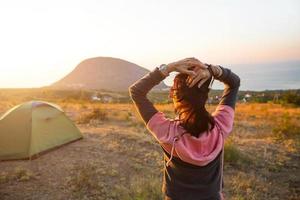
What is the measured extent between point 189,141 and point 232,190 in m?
4.94

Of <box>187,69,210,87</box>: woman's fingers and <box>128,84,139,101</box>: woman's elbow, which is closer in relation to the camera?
<box>187,69,210,87</box>: woman's fingers

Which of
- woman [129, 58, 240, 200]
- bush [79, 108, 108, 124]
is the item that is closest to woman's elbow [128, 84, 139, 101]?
woman [129, 58, 240, 200]

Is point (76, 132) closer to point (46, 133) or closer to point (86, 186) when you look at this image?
point (46, 133)

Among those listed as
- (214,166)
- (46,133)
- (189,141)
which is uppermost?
(189,141)

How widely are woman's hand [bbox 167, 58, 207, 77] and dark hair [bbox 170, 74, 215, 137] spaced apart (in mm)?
62

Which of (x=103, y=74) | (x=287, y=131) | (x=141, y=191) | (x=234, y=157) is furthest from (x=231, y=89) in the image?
(x=103, y=74)

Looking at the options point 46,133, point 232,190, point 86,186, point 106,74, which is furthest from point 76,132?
point 106,74

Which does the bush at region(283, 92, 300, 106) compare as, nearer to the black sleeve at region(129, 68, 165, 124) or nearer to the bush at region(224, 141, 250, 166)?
the bush at region(224, 141, 250, 166)

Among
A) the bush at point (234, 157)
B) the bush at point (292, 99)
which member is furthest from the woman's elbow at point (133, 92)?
the bush at point (292, 99)

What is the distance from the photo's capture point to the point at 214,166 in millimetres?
2824

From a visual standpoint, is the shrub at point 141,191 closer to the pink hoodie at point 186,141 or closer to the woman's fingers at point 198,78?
the pink hoodie at point 186,141

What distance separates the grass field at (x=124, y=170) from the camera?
669 centimetres

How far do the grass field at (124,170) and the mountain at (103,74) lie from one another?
12809 centimetres

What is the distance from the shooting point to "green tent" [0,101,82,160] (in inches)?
342
